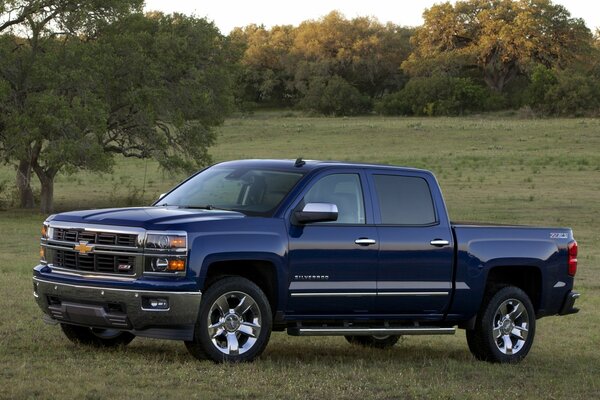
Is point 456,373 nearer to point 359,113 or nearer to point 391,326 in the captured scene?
point 391,326

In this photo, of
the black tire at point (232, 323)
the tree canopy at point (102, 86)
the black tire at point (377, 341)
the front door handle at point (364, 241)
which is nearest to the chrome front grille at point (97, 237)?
the black tire at point (232, 323)

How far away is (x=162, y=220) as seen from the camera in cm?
1011

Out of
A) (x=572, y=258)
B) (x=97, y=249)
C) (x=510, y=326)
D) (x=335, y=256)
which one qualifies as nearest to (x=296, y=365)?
(x=335, y=256)

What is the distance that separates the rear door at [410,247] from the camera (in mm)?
11125

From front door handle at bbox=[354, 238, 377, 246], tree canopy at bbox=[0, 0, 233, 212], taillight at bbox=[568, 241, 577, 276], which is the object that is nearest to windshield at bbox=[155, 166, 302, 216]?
front door handle at bbox=[354, 238, 377, 246]

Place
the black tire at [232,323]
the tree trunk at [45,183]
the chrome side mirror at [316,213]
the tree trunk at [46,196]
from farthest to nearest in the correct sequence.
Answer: the tree trunk at [46,196], the tree trunk at [45,183], the chrome side mirror at [316,213], the black tire at [232,323]

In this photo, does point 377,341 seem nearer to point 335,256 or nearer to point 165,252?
point 335,256

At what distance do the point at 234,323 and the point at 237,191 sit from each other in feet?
4.32

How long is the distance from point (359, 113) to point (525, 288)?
82.5 m

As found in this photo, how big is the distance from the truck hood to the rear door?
139 centimetres

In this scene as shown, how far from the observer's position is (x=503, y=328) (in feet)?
39.2

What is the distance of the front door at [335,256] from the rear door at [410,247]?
133 millimetres

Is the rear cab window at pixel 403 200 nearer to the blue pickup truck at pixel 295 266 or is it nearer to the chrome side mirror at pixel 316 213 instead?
the blue pickup truck at pixel 295 266

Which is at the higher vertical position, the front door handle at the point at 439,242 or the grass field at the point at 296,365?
the front door handle at the point at 439,242
